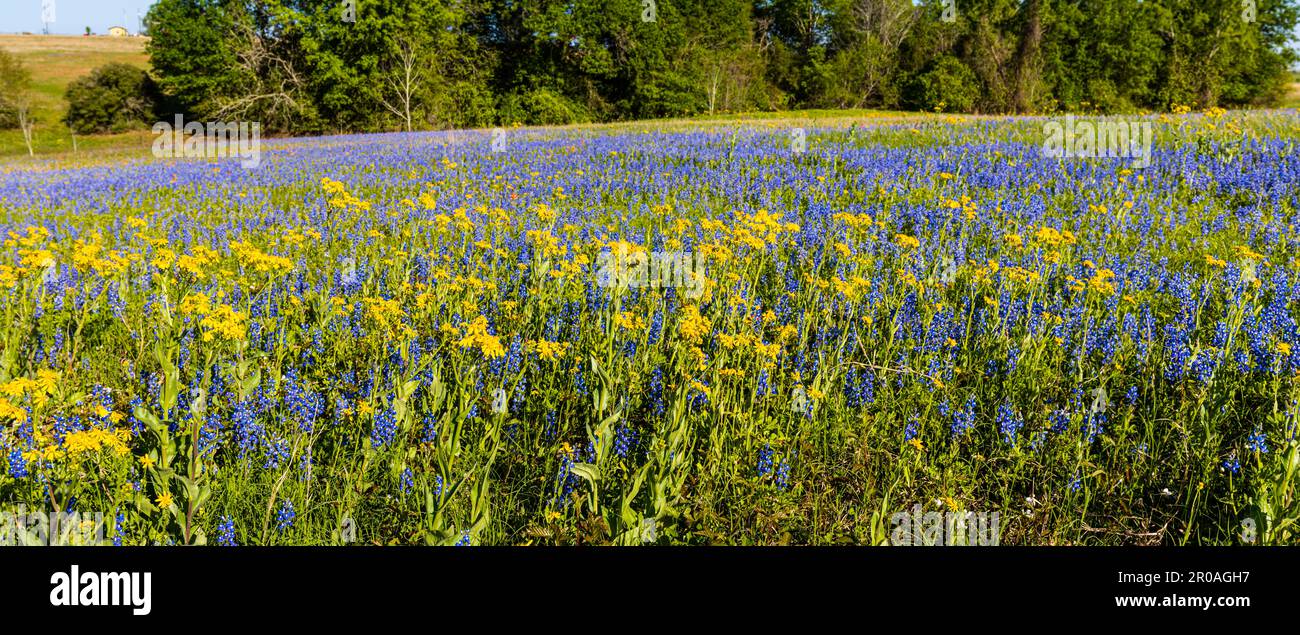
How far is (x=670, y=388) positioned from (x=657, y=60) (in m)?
52.9

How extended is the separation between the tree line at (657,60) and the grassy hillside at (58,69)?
23.1 ft

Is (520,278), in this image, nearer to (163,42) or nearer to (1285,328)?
(1285,328)

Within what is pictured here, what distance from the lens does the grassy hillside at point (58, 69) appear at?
4875cm

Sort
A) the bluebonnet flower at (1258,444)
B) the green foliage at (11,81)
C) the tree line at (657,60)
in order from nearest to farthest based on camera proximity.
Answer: the bluebonnet flower at (1258,444) → the green foliage at (11,81) → the tree line at (657,60)

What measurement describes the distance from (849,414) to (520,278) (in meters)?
2.91

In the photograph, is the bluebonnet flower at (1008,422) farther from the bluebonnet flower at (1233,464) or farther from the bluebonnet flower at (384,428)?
the bluebonnet flower at (384,428)

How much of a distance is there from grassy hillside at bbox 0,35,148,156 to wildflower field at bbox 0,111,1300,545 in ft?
165

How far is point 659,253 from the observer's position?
577 cm

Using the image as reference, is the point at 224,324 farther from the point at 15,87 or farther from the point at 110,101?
the point at 110,101

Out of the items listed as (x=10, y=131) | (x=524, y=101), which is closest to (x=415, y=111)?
(x=524, y=101)

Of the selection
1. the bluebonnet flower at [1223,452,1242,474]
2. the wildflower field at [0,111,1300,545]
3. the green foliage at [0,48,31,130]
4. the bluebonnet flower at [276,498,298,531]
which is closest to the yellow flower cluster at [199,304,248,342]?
the wildflower field at [0,111,1300,545]

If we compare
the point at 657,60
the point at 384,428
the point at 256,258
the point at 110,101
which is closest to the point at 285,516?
the point at 384,428

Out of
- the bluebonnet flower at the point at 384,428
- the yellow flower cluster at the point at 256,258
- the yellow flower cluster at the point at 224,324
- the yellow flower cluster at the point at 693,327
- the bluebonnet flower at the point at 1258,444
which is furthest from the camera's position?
the yellow flower cluster at the point at 256,258

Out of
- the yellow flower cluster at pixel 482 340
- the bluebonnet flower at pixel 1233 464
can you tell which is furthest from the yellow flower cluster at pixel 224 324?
the bluebonnet flower at pixel 1233 464
